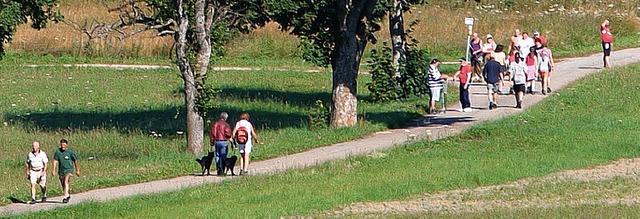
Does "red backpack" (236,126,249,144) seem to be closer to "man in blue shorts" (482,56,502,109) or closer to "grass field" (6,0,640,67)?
"man in blue shorts" (482,56,502,109)

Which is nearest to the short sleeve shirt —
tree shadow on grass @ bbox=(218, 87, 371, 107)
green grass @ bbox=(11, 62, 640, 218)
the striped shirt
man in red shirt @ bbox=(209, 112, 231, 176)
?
green grass @ bbox=(11, 62, 640, 218)

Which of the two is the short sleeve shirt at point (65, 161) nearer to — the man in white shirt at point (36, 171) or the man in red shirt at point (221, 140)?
the man in white shirt at point (36, 171)

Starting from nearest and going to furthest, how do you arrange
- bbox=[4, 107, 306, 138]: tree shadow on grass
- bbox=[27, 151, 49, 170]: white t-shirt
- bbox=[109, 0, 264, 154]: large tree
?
bbox=[27, 151, 49, 170]: white t-shirt, bbox=[109, 0, 264, 154]: large tree, bbox=[4, 107, 306, 138]: tree shadow on grass

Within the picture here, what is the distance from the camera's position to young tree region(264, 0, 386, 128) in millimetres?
31953

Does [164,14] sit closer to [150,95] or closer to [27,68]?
[150,95]

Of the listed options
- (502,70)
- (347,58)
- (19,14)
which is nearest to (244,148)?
(347,58)

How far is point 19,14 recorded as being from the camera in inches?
1189

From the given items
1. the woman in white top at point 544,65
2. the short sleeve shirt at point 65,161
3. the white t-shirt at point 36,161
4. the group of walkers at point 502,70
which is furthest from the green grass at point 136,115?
the woman in white top at point 544,65

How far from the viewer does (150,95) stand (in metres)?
43.8

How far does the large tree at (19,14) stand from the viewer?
29.7 metres

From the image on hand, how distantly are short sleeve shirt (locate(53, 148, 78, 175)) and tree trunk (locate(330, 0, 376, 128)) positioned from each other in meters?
10.3

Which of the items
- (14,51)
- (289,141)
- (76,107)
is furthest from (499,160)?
(14,51)

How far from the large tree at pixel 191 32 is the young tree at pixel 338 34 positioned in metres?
2.00

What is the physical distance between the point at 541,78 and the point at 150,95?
13.9 m
